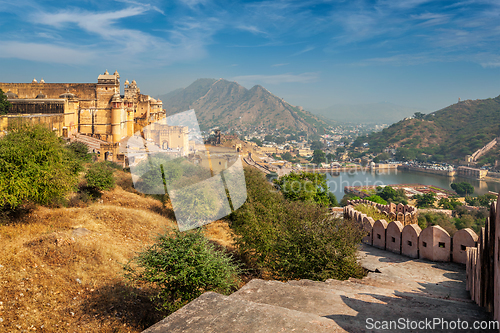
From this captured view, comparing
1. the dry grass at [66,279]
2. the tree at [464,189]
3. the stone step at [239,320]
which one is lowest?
the tree at [464,189]

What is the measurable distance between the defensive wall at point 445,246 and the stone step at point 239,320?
2246mm

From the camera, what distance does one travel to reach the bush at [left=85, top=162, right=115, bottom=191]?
44.1 feet

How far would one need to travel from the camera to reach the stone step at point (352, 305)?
9.92ft

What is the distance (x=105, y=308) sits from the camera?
5594 mm

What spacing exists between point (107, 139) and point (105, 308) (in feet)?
68.9

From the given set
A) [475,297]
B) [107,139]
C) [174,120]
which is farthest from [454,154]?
[475,297]

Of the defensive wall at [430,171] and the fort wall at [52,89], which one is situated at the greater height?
the fort wall at [52,89]

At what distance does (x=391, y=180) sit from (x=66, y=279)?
3154 inches

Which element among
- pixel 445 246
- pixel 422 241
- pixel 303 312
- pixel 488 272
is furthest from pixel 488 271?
pixel 422 241

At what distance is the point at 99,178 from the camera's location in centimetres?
1361

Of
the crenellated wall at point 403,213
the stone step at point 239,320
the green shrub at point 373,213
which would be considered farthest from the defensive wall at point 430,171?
the stone step at point 239,320

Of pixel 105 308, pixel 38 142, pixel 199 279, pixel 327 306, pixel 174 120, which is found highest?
pixel 174 120

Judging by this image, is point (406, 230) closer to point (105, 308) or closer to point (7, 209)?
point (105, 308)

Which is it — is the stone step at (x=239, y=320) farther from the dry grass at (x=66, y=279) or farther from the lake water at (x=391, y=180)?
the lake water at (x=391, y=180)
